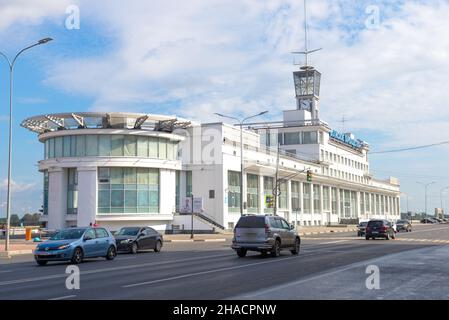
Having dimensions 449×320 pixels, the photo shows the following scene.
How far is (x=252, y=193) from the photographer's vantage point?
67.9 metres

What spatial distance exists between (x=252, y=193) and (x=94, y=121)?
22797 mm

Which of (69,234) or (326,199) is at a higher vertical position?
(326,199)

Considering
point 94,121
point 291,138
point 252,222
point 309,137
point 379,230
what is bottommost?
point 379,230

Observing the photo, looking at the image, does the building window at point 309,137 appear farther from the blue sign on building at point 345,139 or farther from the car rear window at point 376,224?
the car rear window at point 376,224

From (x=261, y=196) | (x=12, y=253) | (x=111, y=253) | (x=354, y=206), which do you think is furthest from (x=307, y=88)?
(x=111, y=253)

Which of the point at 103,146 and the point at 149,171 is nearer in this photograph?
the point at 103,146

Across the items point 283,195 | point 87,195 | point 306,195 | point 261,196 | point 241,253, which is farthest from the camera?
point 306,195

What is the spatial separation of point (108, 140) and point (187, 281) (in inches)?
1589

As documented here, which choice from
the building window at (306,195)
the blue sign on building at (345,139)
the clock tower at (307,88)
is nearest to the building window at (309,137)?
the blue sign on building at (345,139)

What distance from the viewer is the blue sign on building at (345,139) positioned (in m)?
107

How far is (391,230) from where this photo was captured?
42.0m

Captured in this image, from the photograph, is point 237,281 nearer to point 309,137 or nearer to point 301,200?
point 301,200
